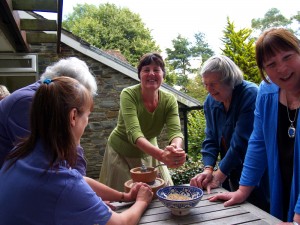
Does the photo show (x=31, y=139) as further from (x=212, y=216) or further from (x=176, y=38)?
(x=176, y=38)

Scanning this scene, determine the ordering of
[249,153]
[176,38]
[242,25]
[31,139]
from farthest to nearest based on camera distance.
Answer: [176,38] → [242,25] → [249,153] → [31,139]

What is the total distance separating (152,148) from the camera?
6.98 feet

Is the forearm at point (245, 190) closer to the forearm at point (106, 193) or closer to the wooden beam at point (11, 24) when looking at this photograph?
→ the forearm at point (106, 193)

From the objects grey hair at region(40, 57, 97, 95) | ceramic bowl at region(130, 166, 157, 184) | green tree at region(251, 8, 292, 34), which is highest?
green tree at region(251, 8, 292, 34)

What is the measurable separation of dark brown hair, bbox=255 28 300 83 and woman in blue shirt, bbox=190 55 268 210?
449mm

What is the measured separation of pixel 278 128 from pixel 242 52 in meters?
6.03

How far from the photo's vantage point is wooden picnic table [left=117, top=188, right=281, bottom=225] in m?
1.39

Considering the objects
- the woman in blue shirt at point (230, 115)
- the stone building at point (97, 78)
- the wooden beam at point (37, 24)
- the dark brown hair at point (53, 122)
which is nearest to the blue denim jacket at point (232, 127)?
the woman in blue shirt at point (230, 115)

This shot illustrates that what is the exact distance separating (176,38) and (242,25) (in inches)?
872

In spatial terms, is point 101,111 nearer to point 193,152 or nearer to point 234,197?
point 193,152

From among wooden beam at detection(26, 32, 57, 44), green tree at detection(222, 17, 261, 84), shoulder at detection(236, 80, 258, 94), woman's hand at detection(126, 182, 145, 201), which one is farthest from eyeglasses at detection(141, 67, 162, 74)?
green tree at detection(222, 17, 261, 84)

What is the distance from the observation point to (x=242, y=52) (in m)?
7.20

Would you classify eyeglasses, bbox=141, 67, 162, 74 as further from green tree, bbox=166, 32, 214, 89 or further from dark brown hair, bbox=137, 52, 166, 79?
green tree, bbox=166, 32, 214, 89

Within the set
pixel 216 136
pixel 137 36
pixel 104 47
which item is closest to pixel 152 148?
pixel 216 136
